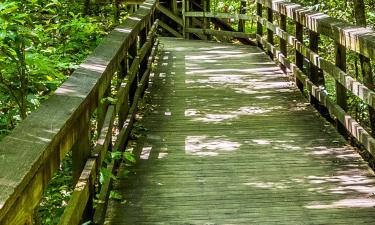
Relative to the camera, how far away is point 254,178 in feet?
16.3

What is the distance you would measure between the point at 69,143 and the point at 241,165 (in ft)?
9.04

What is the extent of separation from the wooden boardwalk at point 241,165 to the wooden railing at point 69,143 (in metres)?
0.44

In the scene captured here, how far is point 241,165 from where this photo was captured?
5.30 meters

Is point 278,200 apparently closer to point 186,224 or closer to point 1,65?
point 186,224

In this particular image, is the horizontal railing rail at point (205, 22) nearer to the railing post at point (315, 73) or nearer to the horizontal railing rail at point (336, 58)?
the horizontal railing rail at point (336, 58)

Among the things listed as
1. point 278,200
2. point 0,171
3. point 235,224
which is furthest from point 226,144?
point 0,171

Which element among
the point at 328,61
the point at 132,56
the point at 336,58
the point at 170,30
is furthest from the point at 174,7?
the point at 336,58

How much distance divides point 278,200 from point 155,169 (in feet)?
4.04

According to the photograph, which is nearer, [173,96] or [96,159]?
[96,159]

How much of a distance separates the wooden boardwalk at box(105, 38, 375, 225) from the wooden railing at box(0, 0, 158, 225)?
44cm

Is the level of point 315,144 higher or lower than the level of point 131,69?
lower

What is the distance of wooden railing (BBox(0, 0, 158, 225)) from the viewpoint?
1.97 meters

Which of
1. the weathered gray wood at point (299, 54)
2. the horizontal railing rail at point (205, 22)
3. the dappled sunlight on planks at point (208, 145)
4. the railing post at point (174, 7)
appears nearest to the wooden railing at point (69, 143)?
the dappled sunlight on planks at point (208, 145)

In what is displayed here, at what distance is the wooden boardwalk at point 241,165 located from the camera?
4.30 meters
